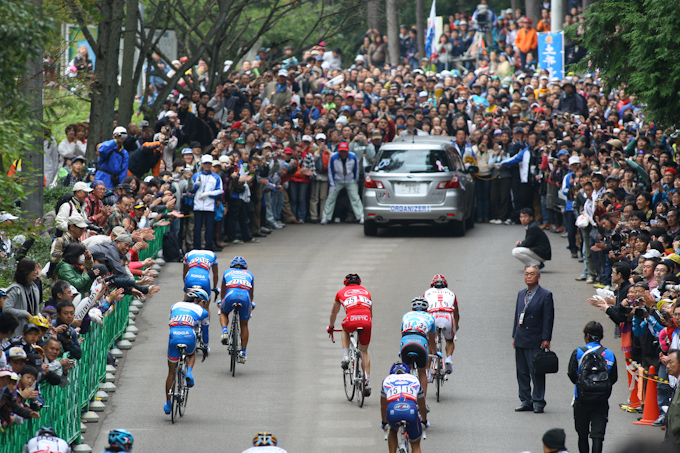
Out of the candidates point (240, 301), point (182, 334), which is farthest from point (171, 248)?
point (182, 334)

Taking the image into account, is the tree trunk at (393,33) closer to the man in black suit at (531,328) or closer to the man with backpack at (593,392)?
the man in black suit at (531,328)

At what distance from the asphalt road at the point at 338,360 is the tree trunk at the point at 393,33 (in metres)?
22.5

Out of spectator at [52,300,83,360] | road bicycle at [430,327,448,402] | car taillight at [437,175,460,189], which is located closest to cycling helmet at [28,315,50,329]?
spectator at [52,300,83,360]

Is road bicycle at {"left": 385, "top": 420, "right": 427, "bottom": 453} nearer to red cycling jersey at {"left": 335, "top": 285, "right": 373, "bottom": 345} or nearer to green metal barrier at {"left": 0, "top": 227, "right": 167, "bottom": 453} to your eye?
red cycling jersey at {"left": 335, "top": 285, "right": 373, "bottom": 345}

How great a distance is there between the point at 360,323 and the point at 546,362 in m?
2.38

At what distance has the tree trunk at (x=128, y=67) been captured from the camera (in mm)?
22906

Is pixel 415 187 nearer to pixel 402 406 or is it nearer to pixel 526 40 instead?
pixel 402 406

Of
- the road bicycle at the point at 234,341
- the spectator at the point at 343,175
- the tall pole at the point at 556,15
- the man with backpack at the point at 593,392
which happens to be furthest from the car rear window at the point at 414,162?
the tall pole at the point at 556,15

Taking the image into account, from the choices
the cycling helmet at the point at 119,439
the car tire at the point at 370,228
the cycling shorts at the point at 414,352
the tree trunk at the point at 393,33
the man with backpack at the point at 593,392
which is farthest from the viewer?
the tree trunk at the point at 393,33

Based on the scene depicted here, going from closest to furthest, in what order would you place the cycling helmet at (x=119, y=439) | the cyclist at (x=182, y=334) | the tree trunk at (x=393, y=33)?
1. the cycling helmet at (x=119, y=439)
2. the cyclist at (x=182, y=334)
3. the tree trunk at (x=393, y=33)

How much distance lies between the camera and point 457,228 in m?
24.2

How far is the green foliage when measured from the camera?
51.0ft

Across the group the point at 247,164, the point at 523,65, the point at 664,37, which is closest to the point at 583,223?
the point at 664,37

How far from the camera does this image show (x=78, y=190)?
50.7 ft
